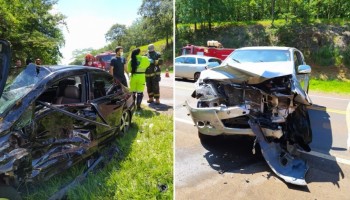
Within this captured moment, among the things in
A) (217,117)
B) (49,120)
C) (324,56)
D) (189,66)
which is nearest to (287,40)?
(324,56)

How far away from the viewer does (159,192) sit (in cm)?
265

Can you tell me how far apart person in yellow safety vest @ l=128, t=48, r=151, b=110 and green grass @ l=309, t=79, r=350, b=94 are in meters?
4.71

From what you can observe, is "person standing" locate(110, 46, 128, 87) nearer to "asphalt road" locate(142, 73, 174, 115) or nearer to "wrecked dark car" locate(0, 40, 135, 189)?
"asphalt road" locate(142, 73, 174, 115)

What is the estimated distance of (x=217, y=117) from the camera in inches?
134

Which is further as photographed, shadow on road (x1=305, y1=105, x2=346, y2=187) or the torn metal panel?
shadow on road (x1=305, y1=105, x2=346, y2=187)

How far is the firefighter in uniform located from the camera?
5.67 m

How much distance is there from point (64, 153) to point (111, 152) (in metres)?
0.84

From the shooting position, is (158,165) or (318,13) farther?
(318,13)

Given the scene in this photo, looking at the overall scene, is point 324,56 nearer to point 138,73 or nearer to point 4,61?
point 138,73

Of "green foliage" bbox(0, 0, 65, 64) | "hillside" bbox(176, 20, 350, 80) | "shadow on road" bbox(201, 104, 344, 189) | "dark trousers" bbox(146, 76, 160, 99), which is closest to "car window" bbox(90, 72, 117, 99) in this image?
"shadow on road" bbox(201, 104, 344, 189)

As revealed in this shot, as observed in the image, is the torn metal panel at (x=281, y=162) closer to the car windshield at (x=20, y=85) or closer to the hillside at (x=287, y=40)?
the car windshield at (x=20, y=85)

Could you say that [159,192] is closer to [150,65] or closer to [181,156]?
[181,156]

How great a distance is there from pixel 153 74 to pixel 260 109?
2834 millimetres

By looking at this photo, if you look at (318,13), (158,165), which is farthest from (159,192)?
(318,13)
